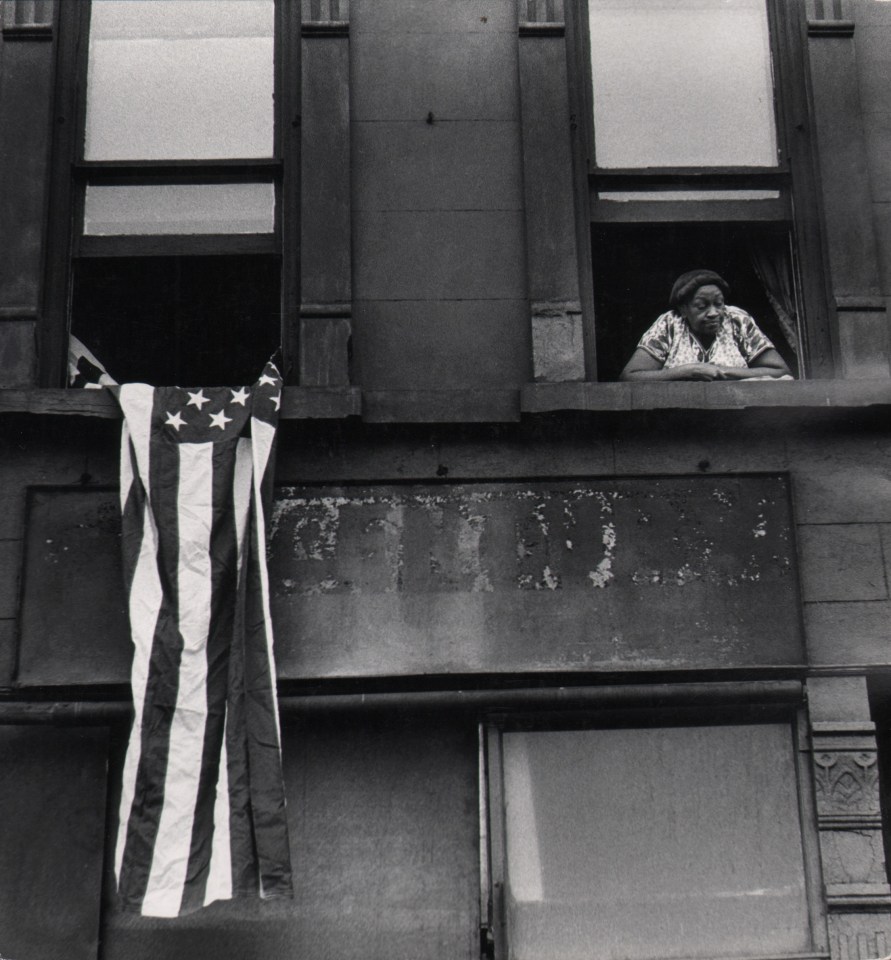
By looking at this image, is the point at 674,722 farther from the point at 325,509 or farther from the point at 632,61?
the point at 632,61

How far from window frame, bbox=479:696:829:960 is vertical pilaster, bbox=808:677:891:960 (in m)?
0.10

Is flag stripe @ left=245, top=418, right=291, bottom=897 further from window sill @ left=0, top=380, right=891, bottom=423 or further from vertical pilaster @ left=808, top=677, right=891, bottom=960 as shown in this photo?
vertical pilaster @ left=808, top=677, right=891, bottom=960

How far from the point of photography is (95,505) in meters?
7.91

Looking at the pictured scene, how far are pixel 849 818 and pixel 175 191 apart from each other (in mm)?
6328

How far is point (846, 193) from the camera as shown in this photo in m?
8.77

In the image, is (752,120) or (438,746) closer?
(438,746)

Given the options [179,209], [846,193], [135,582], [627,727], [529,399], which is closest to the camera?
[135,582]

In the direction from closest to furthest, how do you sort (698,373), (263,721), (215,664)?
(263,721) < (215,664) < (698,373)

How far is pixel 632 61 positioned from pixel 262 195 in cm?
301

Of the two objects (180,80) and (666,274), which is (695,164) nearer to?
(666,274)

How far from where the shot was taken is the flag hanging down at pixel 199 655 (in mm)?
6883

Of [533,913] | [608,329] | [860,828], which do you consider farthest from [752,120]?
[533,913]

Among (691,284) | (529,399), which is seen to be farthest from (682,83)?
(529,399)

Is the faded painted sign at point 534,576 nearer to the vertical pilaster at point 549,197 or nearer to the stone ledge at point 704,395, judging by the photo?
the stone ledge at point 704,395
